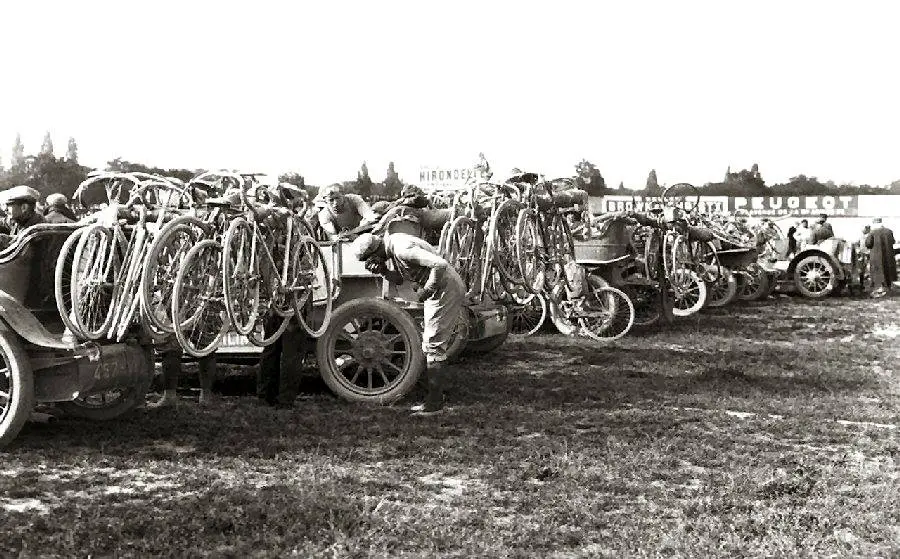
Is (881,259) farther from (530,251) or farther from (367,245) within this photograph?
(367,245)

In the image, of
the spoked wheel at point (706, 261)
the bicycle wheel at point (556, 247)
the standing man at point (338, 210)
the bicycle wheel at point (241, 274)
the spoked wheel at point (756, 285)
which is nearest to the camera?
the bicycle wheel at point (241, 274)

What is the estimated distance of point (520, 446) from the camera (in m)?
6.41

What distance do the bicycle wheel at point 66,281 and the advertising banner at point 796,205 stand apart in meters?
35.6

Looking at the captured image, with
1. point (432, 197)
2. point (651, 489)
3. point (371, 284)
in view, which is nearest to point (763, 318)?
point (432, 197)

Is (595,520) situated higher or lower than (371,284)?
lower

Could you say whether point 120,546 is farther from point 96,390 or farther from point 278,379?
point 278,379

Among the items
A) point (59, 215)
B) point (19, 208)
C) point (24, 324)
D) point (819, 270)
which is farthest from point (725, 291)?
point (24, 324)

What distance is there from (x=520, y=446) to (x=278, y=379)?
7.74 feet

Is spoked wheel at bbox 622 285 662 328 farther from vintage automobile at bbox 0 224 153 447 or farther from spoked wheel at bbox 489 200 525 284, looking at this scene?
vintage automobile at bbox 0 224 153 447

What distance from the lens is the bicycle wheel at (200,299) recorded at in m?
6.21

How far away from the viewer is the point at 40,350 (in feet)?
20.3

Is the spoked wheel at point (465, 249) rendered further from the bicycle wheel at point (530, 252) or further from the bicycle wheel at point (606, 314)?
the bicycle wheel at point (606, 314)

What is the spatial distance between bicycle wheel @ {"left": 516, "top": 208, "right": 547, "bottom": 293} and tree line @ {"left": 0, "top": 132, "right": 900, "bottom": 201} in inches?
51.5

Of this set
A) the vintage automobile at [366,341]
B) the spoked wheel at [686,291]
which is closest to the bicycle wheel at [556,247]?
the vintage automobile at [366,341]
